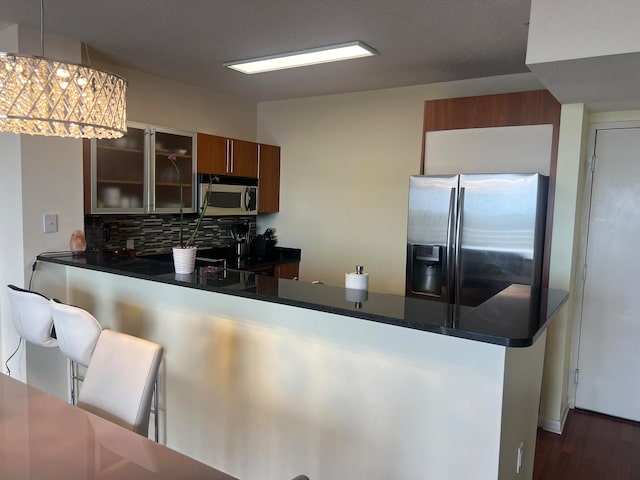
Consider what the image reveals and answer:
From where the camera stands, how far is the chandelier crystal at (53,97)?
163 centimetres

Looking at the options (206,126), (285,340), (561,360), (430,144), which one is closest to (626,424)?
(561,360)

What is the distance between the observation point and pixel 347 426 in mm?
1994

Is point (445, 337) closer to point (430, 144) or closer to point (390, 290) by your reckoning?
point (430, 144)

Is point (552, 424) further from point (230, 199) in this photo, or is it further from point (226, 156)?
point (226, 156)

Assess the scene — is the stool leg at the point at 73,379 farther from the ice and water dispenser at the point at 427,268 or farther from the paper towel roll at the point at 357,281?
the ice and water dispenser at the point at 427,268

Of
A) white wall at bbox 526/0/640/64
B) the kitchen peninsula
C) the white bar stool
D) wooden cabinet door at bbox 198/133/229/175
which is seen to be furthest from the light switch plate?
white wall at bbox 526/0/640/64

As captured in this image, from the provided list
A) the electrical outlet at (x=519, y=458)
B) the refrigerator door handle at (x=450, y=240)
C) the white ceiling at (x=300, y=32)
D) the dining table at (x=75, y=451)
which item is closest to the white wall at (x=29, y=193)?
the white ceiling at (x=300, y=32)

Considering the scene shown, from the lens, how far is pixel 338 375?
2006mm

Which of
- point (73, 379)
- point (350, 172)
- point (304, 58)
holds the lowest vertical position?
point (73, 379)

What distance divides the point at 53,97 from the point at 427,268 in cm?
262

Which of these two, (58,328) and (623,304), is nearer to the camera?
(58,328)

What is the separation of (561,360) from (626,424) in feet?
2.44

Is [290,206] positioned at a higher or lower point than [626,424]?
higher

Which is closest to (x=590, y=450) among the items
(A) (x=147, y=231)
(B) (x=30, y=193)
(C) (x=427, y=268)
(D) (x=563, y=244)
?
(D) (x=563, y=244)
